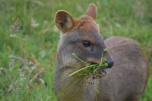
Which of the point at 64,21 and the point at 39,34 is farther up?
the point at 64,21

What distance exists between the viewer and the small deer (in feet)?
13.1

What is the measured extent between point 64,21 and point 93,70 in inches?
23.7

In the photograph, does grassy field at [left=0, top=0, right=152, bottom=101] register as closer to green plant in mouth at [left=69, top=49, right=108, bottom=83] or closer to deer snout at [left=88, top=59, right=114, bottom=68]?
green plant in mouth at [left=69, top=49, right=108, bottom=83]

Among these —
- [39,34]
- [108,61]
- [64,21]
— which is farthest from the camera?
[39,34]

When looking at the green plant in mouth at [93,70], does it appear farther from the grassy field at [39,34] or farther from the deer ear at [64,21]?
the grassy field at [39,34]

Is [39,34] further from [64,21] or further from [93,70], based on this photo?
[93,70]

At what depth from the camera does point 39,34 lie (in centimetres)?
631

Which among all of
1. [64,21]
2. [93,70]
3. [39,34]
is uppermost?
[64,21]

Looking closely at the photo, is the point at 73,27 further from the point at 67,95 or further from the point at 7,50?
the point at 7,50

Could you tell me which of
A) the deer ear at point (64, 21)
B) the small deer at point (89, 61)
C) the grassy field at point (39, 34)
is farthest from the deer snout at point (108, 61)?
the grassy field at point (39, 34)

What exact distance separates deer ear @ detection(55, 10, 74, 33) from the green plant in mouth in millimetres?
352

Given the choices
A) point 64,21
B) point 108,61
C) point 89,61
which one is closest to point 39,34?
point 64,21

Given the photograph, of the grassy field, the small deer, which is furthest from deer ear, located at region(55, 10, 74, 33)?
the grassy field

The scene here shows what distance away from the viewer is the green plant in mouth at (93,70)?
3840mm
